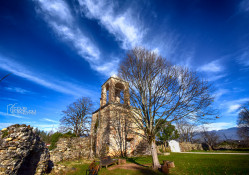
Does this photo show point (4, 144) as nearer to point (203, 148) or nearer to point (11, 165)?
point (11, 165)

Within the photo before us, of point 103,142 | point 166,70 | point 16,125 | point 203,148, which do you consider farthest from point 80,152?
point 203,148

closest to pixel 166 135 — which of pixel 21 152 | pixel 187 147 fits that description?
pixel 187 147

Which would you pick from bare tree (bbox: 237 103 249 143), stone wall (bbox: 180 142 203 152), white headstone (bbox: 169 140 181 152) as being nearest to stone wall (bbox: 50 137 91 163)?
white headstone (bbox: 169 140 181 152)

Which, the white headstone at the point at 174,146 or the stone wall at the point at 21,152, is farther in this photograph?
the white headstone at the point at 174,146

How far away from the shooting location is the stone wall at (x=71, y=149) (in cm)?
1101

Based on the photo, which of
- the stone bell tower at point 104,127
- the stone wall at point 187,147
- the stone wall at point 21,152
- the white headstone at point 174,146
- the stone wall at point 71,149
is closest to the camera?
the stone wall at point 21,152

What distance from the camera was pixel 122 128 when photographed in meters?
13.4

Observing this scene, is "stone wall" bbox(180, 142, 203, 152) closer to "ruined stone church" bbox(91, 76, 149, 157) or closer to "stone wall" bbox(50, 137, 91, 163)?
"ruined stone church" bbox(91, 76, 149, 157)

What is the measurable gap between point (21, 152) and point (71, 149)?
8.11m

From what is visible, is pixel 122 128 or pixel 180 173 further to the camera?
pixel 122 128

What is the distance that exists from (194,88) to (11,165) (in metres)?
9.89

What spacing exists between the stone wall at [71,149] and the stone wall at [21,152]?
16.2 ft

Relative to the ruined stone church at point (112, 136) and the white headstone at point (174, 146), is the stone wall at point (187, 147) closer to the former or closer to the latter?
the white headstone at point (174, 146)

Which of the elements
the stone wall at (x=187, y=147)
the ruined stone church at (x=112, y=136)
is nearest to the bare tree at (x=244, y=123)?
the stone wall at (x=187, y=147)
